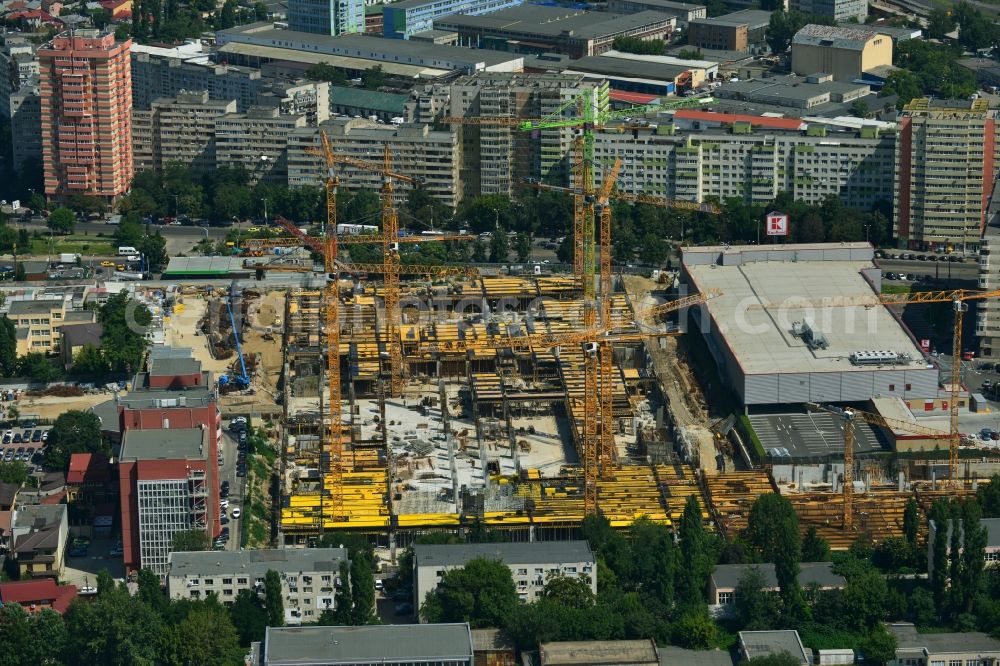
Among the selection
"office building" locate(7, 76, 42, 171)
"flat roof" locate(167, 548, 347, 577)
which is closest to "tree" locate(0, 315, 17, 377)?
"flat roof" locate(167, 548, 347, 577)

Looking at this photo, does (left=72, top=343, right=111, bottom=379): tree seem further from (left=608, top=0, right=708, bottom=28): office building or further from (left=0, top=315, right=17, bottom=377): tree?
(left=608, top=0, right=708, bottom=28): office building

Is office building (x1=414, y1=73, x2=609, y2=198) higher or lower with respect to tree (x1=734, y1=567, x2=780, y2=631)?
higher

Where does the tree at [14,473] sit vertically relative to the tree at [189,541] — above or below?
below

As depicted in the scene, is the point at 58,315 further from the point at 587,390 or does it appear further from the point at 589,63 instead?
the point at 589,63

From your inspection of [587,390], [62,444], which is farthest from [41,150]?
[587,390]

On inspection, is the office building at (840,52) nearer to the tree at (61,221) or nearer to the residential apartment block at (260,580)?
the tree at (61,221)

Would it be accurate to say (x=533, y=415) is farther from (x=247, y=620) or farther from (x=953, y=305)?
(x=247, y=620)

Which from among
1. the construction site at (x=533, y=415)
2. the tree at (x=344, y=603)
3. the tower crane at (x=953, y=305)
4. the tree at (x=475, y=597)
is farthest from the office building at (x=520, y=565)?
the tower crane at (x=953, y=305)
